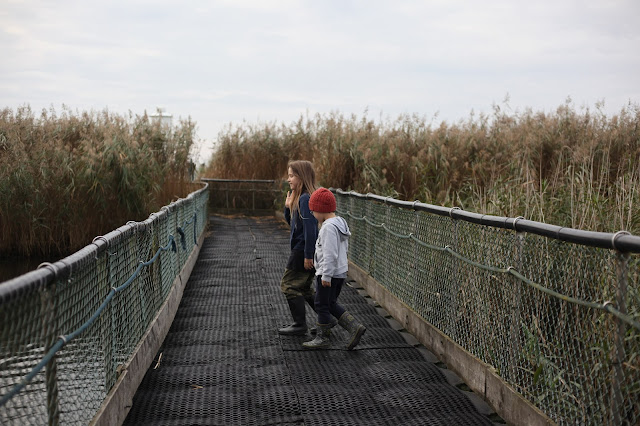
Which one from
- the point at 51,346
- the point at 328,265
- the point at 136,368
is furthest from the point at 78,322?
the point at 328,265

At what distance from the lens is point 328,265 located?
610 cm

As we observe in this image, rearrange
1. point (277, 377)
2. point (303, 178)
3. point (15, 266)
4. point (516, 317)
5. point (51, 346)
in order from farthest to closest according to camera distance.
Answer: point (15, 266) < point (303, 178) < point (277, 377) < point (516, 317) < point (51, 346)

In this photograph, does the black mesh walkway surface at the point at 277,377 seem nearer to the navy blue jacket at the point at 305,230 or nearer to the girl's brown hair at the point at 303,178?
the navy blue jacket at the point at 305,230

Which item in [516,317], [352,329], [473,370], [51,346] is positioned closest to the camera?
[51,346]

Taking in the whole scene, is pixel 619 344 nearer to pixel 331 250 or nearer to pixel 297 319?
pixel 331 250

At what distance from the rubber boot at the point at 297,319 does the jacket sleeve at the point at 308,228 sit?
532mm

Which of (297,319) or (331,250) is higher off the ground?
(331,250)

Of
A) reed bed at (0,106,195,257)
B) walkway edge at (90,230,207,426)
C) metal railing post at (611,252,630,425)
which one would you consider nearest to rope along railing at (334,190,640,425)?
metal railing post at (611,252,630,425)

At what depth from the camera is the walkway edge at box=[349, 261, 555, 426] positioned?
14.0ft

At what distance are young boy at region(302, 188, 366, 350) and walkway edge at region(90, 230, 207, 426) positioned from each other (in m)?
1.41

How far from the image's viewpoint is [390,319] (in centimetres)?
759

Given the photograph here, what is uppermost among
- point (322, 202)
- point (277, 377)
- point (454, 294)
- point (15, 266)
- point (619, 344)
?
point (322, 202)

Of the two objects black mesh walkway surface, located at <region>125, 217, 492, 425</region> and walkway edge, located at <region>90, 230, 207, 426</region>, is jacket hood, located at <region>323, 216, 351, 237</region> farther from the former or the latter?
walkway edge, located at <region>90, 230, 207, 426</region>

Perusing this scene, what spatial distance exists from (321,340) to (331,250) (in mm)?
909
